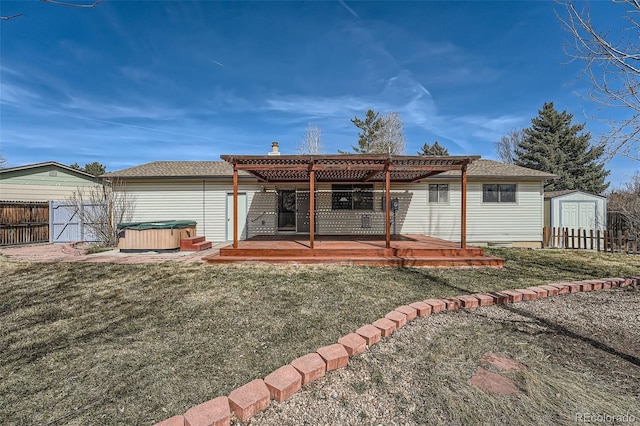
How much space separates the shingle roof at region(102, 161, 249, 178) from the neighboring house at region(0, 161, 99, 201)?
2831 mm

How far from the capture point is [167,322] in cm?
326

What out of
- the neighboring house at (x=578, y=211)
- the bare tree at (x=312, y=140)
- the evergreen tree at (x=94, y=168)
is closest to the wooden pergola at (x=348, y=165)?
the neighboring house at (x=578, y=211)

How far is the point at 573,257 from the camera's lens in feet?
26.3

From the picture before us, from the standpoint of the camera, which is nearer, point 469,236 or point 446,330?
point 446,330

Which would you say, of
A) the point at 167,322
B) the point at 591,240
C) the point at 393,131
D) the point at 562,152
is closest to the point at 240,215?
the point at 167,322

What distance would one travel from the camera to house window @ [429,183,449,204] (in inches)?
409

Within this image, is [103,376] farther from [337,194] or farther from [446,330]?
[337,194]

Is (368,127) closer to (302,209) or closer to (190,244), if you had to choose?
(302,209)

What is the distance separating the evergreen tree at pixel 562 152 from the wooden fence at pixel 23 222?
101 ft

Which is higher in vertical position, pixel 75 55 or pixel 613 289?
pixel 75 55

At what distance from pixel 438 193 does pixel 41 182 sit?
16.3 meters

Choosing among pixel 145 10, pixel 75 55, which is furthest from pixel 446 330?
pixel 75 55

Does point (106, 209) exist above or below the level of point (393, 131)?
below

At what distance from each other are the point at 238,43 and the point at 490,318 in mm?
11971
